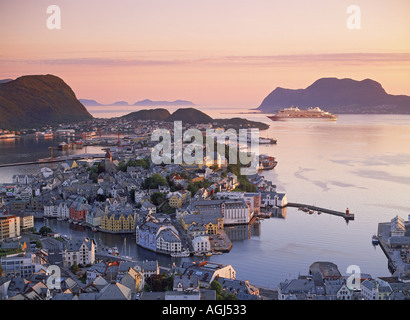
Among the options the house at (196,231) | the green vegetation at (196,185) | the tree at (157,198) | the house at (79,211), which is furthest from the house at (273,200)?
the house at (79,211)

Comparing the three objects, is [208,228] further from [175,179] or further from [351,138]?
[351,138]

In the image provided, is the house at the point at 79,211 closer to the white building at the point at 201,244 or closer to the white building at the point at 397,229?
the white building at the point at 201,244

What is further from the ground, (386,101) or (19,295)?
(386,101)

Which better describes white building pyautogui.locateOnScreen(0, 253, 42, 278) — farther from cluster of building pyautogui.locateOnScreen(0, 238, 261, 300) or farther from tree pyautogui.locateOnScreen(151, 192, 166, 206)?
tree pyautogui.locateOnScreen(151, 192, 166, 206)

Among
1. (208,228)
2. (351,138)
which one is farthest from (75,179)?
(351,138)

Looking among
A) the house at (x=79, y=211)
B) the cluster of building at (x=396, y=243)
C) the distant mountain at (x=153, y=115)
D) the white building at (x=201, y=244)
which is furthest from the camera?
the distant mountain at (x=153, y=115)
